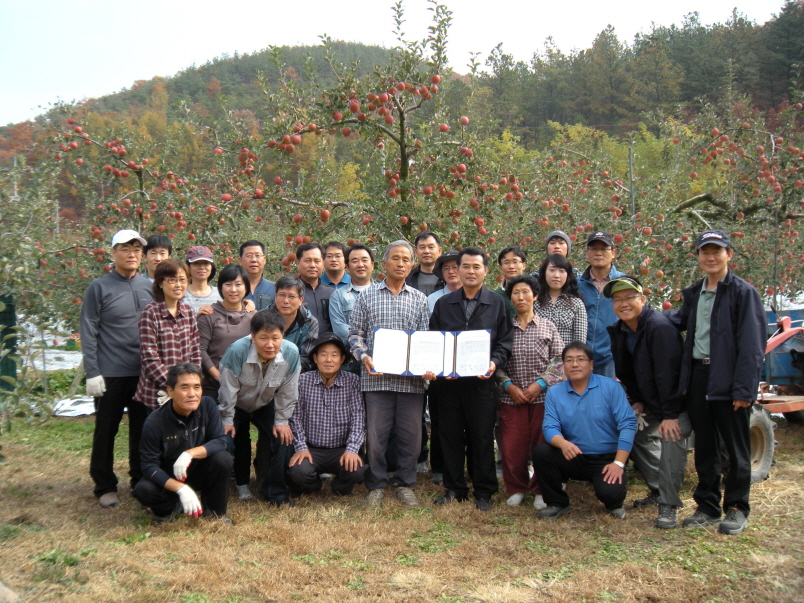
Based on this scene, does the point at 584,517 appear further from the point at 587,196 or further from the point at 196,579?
the point at 587,196

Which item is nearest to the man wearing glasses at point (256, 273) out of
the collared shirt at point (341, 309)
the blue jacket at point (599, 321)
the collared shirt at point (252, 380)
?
the collared shirt at point (341, 309)

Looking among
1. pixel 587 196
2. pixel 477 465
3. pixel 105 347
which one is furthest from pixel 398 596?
pixel 587 196

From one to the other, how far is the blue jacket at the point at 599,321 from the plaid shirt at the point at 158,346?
3.01 metres

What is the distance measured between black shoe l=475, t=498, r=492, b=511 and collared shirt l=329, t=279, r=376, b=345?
1.61 m

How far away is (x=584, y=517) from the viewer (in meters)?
4.46

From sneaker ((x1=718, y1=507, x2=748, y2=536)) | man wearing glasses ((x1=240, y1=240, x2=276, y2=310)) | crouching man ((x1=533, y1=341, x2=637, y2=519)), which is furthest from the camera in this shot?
man wearing glasses ((x1=240, y1=240, x2=276, y2=310))

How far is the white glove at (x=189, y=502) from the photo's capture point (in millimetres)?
4004

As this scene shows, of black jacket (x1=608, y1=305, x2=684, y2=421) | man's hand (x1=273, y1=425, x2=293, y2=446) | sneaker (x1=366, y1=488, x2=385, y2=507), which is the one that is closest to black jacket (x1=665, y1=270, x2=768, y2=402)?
black jacket (x1=608, y1=305, x2=684, y2=421)

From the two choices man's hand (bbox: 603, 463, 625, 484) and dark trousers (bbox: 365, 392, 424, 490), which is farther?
dark trousers (bbox: 365, 392, 424, 490)

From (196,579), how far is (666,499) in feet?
9.47

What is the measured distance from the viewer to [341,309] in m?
5.27

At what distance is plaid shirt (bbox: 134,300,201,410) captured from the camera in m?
4.48

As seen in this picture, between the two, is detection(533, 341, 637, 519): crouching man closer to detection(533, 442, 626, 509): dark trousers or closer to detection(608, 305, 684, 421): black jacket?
detection(533, 442, 626, 509): dark trousers

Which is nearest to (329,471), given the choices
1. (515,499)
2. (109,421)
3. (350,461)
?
(350,461)
